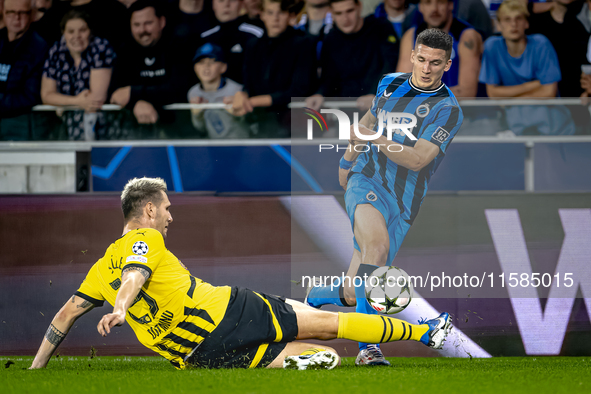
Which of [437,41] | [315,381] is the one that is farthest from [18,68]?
[315,381]

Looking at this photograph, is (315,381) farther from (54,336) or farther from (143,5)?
(143,5)

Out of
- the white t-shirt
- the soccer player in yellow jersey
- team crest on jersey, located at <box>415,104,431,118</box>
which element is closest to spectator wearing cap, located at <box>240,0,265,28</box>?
the white t-shirt

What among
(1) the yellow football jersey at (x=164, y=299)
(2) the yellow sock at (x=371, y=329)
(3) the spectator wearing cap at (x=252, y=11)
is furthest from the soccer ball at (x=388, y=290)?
(3) the spectator wearing cap at (x=252, y=11)

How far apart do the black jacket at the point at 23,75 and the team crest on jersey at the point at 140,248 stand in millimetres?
3207

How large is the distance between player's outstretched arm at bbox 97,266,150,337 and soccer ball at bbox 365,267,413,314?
1.96m

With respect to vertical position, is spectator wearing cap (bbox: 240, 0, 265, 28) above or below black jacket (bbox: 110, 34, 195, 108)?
above

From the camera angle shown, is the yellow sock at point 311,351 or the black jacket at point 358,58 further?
the black jacket at point 358,58

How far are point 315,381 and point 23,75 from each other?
454cm

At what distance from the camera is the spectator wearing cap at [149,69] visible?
18.3 feet

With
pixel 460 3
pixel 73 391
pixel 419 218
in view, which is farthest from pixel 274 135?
pixel 73 391

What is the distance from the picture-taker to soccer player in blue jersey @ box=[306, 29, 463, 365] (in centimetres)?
456

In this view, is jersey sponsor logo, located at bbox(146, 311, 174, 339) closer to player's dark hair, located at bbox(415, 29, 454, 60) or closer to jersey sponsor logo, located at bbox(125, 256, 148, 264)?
jersey sponsor logo, located at bbox(125, 256, 148, 264)

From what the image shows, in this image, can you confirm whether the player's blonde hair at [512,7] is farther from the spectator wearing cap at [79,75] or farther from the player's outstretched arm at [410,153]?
the spectator wearing cap at [79,75]

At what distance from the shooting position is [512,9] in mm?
5438
